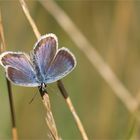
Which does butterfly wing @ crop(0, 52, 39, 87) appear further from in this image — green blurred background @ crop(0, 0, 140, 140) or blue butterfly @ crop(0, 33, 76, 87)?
green blurred background @ crop(0, 0, 140, 140)

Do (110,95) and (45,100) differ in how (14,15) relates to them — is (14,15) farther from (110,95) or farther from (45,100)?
(45,100)

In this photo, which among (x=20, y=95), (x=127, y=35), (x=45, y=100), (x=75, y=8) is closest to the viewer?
(x=45, y=100)

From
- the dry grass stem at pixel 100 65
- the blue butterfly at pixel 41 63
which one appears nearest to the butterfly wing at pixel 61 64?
the blue butterfly at pixel 41 63

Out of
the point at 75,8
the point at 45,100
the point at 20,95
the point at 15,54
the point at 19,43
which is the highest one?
the point at 75,8

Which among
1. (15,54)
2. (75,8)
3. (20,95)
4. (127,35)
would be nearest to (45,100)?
(15,54)

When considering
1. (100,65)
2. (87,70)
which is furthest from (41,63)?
(87,70)

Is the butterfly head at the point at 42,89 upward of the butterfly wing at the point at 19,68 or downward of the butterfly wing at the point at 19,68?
downward

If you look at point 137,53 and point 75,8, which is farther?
point 75,8

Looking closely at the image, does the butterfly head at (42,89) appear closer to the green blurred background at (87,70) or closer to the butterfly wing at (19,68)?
the butterfly wing at (19,68)
